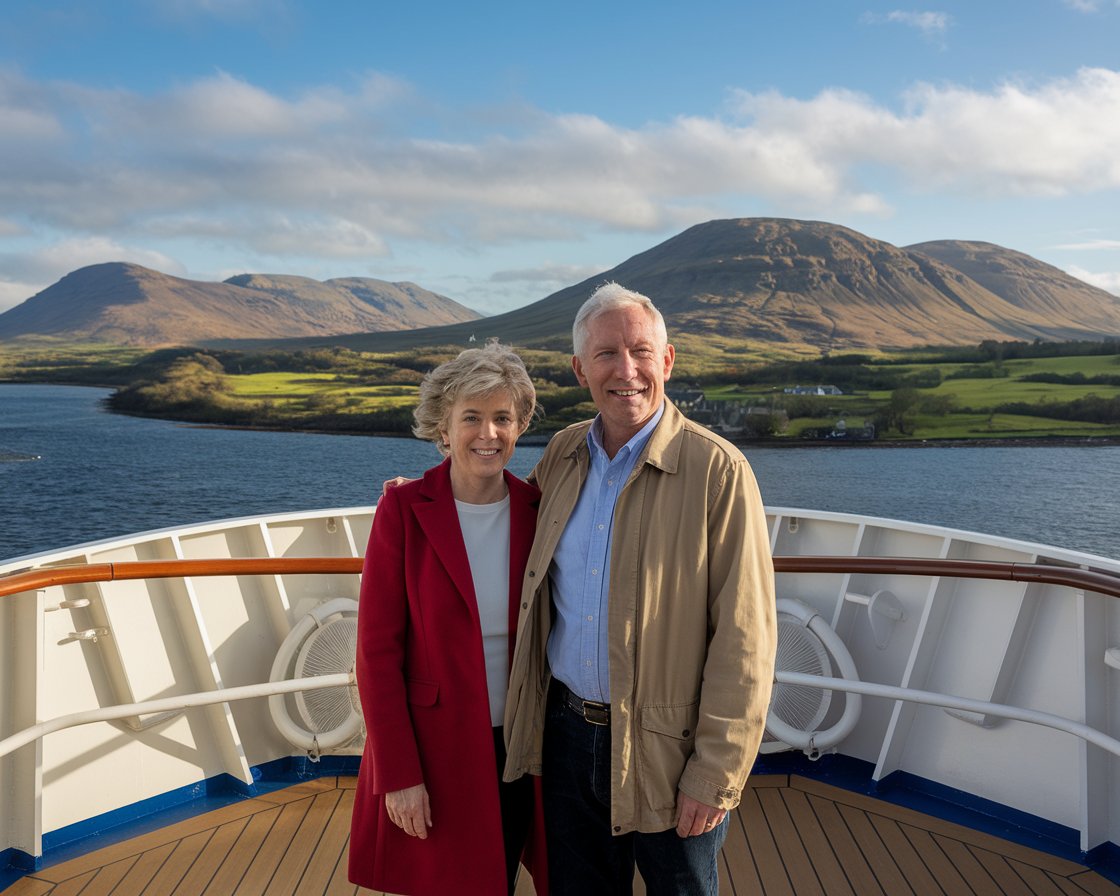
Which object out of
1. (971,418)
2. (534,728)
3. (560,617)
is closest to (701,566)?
(560,617)

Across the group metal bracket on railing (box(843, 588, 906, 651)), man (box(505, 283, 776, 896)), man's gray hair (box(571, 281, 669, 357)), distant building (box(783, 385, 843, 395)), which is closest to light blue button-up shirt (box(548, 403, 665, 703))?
man (box(505, 283, 776, 896))

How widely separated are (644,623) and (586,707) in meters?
0.17

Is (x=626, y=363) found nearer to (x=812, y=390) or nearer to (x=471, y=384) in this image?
(x=471, y=384)

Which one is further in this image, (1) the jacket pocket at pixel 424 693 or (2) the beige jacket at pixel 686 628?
(1) the jacket pocket at pixel 424 693

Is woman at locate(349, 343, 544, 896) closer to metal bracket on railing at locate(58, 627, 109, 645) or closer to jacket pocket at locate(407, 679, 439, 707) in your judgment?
jacket pocket at locate(407, 679, 439, 707)

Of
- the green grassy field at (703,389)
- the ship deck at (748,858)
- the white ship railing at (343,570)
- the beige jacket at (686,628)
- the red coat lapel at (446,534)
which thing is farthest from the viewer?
the green grassy field at (703,389)

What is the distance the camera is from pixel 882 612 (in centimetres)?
270

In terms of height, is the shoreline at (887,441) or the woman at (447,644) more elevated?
the woman at (447,644)

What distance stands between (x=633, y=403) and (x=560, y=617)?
343 millimetres

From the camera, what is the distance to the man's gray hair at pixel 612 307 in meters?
1.20

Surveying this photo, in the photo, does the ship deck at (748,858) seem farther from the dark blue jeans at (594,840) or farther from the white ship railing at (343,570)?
the dark blue jeans at (594,840)

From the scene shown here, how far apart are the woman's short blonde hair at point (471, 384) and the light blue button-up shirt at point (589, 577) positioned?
0.54 feet

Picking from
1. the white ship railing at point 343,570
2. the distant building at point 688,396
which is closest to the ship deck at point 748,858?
the white ship railing at point 343,570

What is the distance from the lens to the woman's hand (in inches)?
49.7
